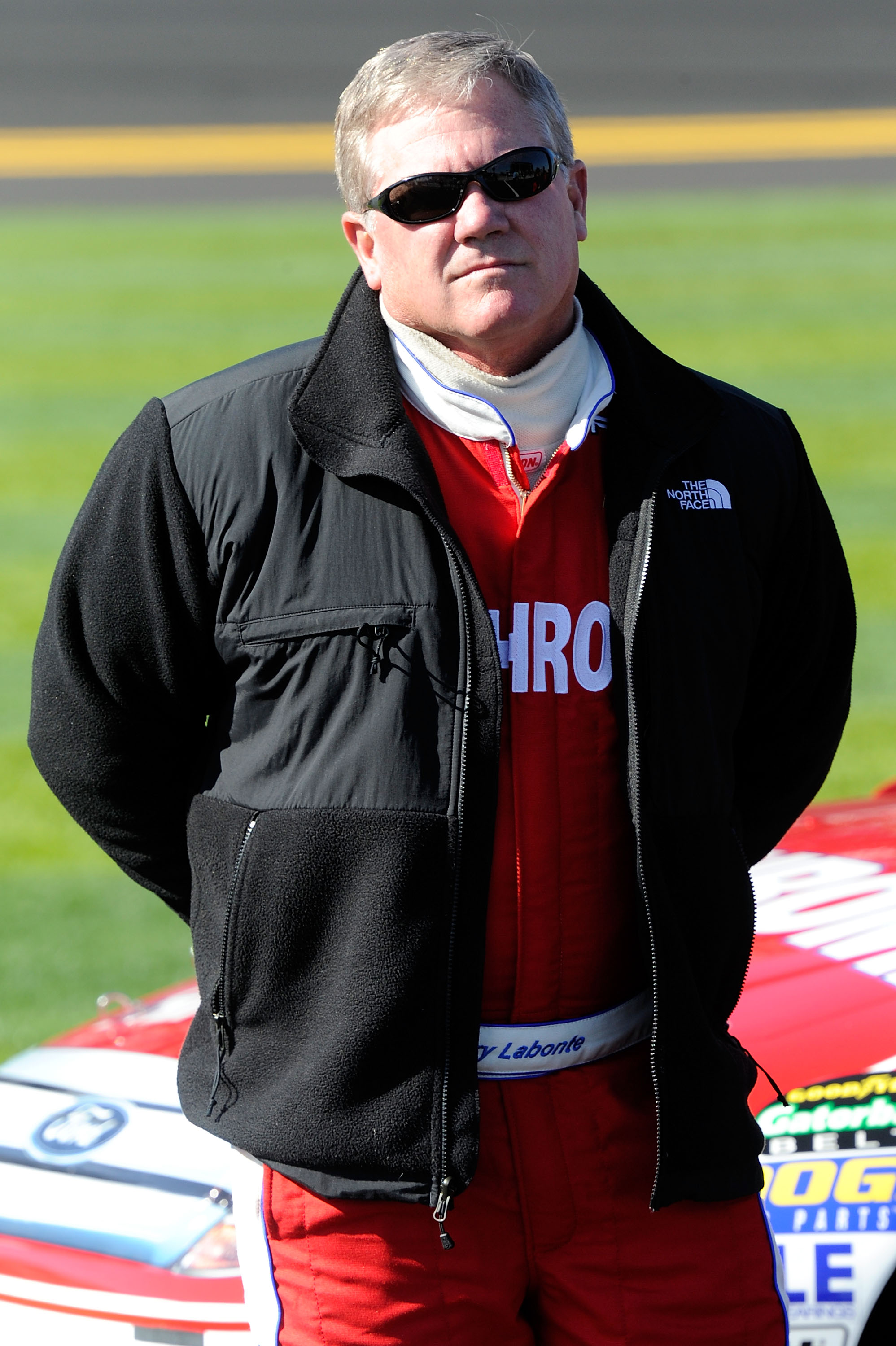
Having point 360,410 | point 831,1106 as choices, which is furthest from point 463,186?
point 831,1106

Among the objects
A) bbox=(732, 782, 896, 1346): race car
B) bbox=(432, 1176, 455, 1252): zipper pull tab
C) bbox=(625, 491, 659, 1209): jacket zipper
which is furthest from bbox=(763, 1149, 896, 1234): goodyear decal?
bbox=(432, 1176, 455, 1252): zipper pull tab

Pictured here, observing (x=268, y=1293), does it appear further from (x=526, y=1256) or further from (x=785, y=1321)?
(x=785, y=1321)

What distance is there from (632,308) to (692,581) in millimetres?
13060

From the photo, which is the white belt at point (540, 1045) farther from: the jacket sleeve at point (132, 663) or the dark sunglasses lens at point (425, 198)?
the dark sunglasses lens at point (425, 198)

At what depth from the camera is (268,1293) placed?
76.9 inches

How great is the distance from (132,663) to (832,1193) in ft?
4.10

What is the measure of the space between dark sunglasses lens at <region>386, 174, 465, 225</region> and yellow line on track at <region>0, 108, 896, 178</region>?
66.5ft

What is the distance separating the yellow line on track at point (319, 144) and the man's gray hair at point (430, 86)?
20156mm

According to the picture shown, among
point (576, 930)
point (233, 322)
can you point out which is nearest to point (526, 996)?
point (576, 930)

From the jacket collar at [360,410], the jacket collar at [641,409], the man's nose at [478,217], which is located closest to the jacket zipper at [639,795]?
the jacket collar at [641,409]

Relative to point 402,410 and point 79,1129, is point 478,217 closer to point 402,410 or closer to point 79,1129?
point 402,410

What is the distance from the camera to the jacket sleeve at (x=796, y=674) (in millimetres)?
2199

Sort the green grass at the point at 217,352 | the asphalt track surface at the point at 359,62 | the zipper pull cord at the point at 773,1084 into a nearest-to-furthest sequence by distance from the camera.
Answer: the zipper pull cord at the point at 773,1084, the green grass at the point at 217,352, the asphalt track surface at the point at 359,62

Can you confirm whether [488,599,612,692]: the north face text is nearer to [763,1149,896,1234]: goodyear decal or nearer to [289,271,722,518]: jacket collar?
[289,271,722,518]: jacket collar
